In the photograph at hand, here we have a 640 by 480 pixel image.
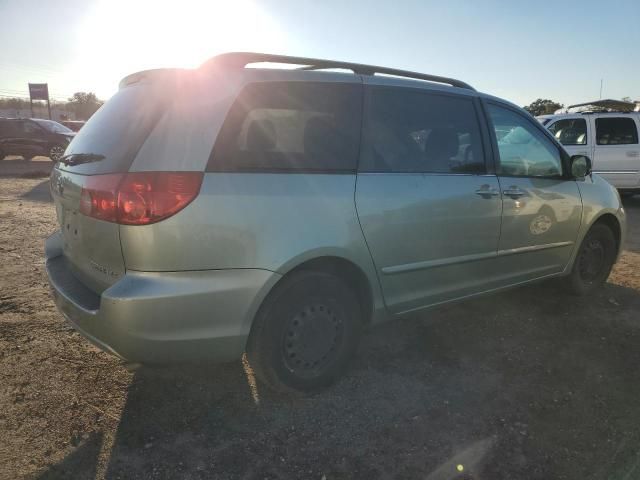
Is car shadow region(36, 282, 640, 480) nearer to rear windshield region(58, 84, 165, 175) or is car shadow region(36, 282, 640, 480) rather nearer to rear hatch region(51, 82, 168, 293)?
rear hatch region(51, 82, 168, 293)

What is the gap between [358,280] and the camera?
2824 millimetres

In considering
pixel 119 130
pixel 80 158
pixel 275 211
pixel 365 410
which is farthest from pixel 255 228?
pixel 365 410

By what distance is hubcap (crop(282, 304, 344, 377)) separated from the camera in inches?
104

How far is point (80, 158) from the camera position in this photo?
2572 mm

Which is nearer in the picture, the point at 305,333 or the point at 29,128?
the point at 305,333

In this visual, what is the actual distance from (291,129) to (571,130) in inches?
362

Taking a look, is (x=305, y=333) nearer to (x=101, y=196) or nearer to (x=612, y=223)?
(x=101, y=196)

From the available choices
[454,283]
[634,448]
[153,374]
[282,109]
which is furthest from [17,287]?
[634,448]

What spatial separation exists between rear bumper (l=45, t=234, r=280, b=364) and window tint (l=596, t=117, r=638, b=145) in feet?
31.7

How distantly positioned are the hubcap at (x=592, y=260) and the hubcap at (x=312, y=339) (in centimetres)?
281

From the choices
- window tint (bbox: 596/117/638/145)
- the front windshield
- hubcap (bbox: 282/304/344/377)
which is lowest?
A: hubcap (bbox: 282/304/344/377)

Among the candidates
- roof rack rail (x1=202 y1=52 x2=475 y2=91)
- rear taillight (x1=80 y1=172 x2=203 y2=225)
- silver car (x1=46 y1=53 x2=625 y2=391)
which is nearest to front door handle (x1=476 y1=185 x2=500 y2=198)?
silver car (x1=46 y1=53 x2=625 y2=391)

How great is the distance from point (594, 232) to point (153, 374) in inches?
155

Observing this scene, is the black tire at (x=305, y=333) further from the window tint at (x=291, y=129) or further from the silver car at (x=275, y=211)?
the window tint at (x=291, y=129)
